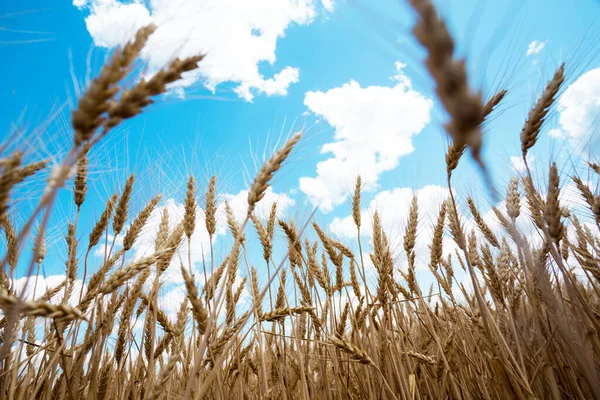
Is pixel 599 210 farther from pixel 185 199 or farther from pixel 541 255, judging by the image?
pixel 185 199

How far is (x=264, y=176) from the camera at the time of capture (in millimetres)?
1309

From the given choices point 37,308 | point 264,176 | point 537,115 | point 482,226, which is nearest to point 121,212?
point 264,176

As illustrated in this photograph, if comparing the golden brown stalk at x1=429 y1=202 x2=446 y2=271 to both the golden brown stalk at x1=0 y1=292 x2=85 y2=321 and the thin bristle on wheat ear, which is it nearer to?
the thin bristle on wheat ear

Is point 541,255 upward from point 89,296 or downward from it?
upward

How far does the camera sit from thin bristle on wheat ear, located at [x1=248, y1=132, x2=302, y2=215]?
1277 mm

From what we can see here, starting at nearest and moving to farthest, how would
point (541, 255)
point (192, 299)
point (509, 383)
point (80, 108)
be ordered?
point (80, 108)
point (192, 299)
point (509, 383)
point (541, 255)

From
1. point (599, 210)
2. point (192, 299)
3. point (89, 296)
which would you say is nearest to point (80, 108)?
point (192, 299)

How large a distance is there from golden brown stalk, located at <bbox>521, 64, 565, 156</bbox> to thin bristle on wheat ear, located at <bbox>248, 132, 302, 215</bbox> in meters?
1.04

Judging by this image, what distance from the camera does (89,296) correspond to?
5.18ft

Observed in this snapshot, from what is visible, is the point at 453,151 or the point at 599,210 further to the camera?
the point at 599,210

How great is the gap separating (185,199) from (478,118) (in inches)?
65.3

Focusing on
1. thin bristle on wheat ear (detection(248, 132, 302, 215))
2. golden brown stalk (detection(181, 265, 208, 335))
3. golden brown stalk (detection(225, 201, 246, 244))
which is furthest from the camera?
golden brown stalk (detection(225, 201, 246, 244))

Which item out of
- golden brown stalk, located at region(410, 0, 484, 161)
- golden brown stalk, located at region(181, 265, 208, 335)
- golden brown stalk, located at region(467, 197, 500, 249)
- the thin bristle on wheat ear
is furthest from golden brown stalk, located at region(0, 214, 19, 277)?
golden brown stalk, located at region(467, 197, 500, 249)

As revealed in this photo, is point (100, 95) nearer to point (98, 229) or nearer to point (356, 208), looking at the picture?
point (98, 229)
